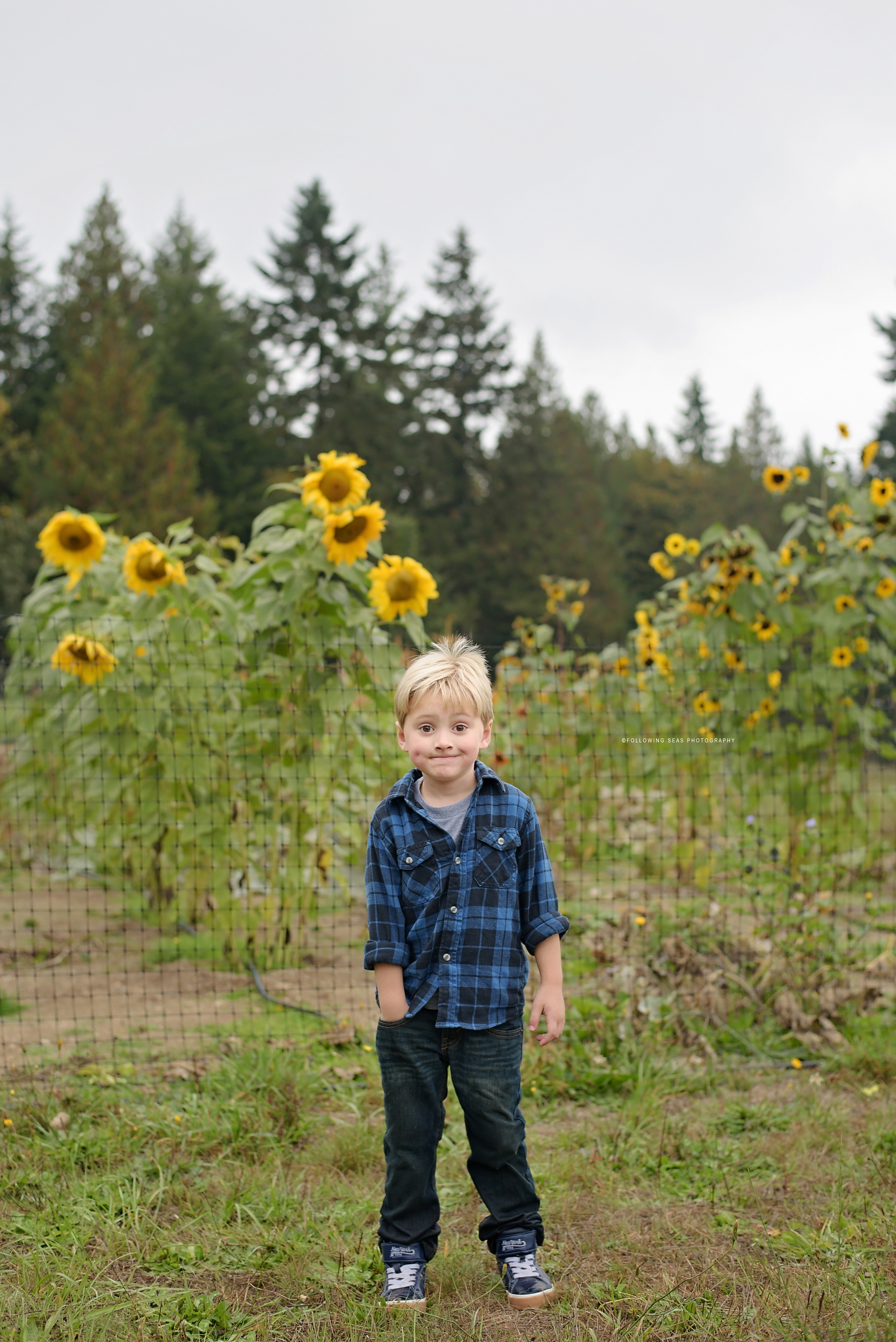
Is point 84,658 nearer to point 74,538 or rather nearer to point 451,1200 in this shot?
point 74,538

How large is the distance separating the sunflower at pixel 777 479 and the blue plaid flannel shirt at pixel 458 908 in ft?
11.9

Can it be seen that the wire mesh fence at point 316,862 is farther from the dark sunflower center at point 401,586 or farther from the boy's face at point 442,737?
the boy's face at point 442,737

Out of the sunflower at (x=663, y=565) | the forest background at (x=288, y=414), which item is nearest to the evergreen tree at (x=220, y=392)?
the forest background at (x=288, y=414)

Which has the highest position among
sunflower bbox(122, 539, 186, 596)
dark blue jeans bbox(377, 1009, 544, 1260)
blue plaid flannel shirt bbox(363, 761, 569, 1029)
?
sunflower bbox(122, 539, 186, 596)

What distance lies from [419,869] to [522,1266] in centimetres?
74

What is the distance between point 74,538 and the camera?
3893 mm

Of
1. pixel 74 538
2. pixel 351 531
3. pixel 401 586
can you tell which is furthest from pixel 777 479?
pixel 74 538

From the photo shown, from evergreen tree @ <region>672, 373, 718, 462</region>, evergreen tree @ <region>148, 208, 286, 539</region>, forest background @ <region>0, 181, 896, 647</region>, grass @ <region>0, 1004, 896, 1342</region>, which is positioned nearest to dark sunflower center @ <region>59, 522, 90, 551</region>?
grass @ <region>0, 1004, 896, 1342</region>

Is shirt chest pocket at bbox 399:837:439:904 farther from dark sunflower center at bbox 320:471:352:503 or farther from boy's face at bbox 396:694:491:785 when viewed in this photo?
dark sunflower center at bbox 320:471:352:503

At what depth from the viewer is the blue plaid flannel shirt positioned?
74.9 inches

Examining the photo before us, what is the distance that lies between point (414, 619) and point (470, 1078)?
1.98 m

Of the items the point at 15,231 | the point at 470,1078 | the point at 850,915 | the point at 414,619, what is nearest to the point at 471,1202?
the point at 470,1078

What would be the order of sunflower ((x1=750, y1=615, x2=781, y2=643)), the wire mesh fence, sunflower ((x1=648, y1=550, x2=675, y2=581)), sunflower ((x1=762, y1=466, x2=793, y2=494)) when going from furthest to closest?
1. sunflower ((x1=648, y1=550, x2=675, y2=581))
2. sunflower ((x1=762, y1=466, x2=793, y2=494))
3. sunflower ((x1=750, y1=615, x2=781, y2=643))
4. the wire mesh fence

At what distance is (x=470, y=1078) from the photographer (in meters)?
1.90
